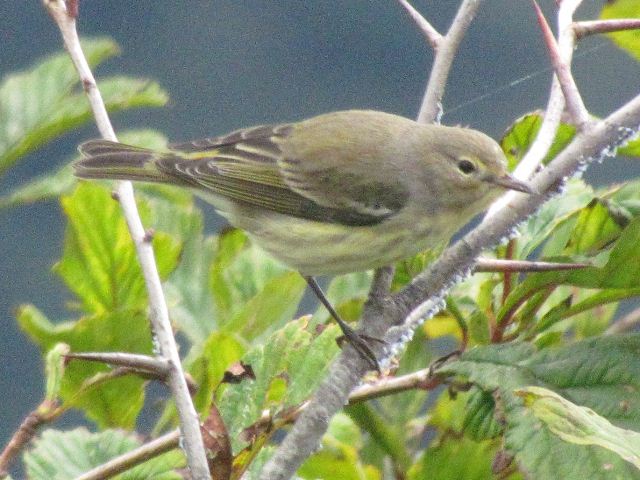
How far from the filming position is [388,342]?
1.82 meters

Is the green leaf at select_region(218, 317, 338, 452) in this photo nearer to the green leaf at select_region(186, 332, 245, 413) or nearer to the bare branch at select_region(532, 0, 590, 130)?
the green leaf at select_region(186, 332, 245, 413)

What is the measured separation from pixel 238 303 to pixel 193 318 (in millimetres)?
129

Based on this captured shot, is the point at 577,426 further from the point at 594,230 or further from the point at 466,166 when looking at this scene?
the point at 466,166

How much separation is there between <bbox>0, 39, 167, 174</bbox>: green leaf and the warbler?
0.24 m

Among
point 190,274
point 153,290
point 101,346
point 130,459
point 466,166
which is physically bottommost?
point 130,459

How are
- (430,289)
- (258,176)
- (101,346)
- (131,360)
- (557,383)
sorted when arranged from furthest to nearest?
1. (258,176)
2. (101,346)
3. (430,289)
4. (557,383)
5. (131,360)

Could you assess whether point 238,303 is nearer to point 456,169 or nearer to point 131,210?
point 131,210

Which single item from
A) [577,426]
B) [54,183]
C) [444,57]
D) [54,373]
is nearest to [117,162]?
[54,183]

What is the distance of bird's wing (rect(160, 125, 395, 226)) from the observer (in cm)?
334

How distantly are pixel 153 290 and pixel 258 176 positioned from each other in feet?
6.13

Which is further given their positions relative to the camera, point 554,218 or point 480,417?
point 554,218

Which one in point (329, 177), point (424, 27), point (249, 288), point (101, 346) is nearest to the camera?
point (101, 346)

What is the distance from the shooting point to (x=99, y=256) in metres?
2.33

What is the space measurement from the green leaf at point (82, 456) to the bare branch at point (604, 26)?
1.06 meters
